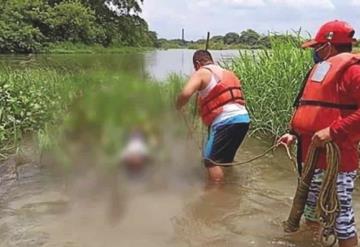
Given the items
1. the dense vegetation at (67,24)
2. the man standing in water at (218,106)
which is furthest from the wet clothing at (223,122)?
the dense vegetation at (67,24)

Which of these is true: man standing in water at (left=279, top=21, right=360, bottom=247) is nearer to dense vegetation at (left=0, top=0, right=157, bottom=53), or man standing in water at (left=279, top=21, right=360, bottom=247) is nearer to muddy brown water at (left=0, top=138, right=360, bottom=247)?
muddy brown water at (left=0, top=138, right=360, bottom=247)

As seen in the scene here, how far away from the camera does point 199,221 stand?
4.64 meters

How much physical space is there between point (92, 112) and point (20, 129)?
1.27 m

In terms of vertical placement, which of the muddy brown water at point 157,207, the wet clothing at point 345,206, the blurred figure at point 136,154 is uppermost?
the wet clothing at point 345,206

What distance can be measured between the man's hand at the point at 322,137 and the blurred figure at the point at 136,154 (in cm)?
275

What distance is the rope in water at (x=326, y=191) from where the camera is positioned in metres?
3.41

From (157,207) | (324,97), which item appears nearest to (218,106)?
(157,207)

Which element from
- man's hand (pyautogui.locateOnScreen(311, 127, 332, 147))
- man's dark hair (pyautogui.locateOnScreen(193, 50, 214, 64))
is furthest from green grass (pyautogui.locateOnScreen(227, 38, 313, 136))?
man's hand (pyautogui.locateOnScreen(311, 127, 332, 147))

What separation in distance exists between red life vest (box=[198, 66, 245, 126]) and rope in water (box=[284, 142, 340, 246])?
5.40 feet

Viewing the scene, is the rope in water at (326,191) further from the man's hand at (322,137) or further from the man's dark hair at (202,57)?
the man's dark hair at (202,57)

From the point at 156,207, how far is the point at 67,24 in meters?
41.7

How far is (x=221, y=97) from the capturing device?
529 centimetres

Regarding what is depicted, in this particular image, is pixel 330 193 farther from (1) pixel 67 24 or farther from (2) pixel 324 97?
(1) pixel 67 24

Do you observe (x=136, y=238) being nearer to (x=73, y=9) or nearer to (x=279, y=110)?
(x=279, y=110)
